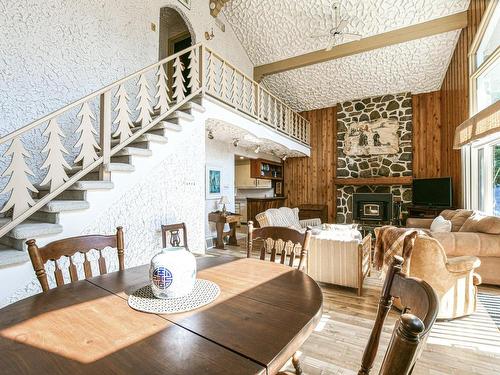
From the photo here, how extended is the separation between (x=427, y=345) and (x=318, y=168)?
6.23 metres

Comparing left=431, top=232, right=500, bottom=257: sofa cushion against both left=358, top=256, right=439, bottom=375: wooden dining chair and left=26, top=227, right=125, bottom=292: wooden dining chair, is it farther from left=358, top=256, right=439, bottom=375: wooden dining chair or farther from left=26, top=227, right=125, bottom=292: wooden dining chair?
left=26, top=227, right=125, bottom=292: wooden dining chair

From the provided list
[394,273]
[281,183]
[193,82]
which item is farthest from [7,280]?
[281,183]

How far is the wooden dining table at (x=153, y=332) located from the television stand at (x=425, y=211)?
5.66 m

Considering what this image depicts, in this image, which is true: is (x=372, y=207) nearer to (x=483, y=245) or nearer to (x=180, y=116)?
(x=483, y=245)

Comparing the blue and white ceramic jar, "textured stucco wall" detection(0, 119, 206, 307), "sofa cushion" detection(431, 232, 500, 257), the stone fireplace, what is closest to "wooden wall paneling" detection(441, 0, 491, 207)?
the stone fireplace

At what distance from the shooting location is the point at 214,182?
603cm

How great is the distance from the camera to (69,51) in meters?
3.19

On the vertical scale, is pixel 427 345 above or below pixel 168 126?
below

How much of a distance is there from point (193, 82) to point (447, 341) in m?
3.97

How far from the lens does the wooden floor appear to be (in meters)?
1.77

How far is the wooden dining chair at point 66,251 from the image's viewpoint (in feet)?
4.00

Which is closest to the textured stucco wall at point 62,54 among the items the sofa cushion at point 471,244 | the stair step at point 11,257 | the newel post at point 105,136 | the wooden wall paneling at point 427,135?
the newel post at point 105,136

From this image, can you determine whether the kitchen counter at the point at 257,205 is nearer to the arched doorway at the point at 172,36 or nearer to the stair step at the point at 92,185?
the arched doorway at the point at 172,36

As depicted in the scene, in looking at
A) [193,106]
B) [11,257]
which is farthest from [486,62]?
[11,257]
